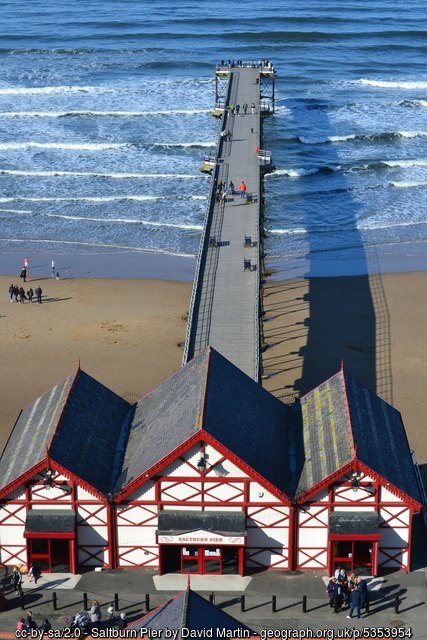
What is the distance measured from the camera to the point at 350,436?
32844mm

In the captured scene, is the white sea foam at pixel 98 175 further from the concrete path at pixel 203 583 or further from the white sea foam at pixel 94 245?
the concrete path at pixel 203 583

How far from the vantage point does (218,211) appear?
5516cm

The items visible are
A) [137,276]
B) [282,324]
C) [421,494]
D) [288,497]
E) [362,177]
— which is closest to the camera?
[288,497]

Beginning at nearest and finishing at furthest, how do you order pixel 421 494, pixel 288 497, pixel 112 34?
pixel 288 497
pixel 421 494
pixel 112 34

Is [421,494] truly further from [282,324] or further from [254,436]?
[282,324]

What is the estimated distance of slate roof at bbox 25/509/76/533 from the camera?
1270 inches

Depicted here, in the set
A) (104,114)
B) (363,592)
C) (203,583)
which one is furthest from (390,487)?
(104,114)

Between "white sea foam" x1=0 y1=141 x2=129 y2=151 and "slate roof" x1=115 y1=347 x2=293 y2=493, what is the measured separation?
1831 inches

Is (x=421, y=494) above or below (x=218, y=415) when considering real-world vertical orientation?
below

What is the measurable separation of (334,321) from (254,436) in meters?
19.7

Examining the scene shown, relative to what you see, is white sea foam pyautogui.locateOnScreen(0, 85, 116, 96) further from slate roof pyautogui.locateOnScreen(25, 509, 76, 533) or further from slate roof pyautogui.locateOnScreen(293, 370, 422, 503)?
slate roof pyautogui.locateOnScreen(25, 509, 76, 533)

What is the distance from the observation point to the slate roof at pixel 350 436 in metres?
32.3

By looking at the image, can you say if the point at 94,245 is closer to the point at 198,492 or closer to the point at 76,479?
the point at 76,479

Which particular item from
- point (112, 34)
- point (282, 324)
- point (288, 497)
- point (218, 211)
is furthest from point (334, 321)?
point (112, 34)
